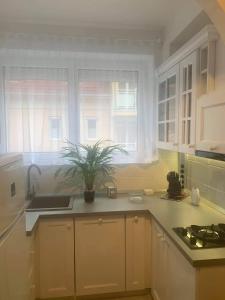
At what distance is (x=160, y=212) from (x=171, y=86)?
1.20 metres

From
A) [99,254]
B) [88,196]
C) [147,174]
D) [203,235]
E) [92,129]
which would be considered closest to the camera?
[203,235]

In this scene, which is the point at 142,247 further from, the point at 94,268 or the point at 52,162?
the point at 52,162

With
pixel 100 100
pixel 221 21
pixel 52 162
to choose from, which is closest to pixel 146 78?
pixel 100 100

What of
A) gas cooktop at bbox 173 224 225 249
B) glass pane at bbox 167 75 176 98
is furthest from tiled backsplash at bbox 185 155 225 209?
glass pane at bbox 167 75 176 98

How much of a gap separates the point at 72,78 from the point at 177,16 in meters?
1.21

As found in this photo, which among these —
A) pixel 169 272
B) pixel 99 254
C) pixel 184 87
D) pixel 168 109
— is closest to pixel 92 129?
pixel 168 109

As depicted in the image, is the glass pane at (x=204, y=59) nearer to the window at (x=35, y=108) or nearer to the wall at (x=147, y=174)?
the wall at (x=147, y=174)

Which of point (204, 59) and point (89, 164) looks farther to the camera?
point (89, 164)

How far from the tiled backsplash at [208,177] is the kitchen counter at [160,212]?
0.38 feet

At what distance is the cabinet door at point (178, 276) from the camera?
1.50 metres

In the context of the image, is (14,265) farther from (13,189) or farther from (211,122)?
(211,122)

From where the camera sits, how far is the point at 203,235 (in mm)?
1647

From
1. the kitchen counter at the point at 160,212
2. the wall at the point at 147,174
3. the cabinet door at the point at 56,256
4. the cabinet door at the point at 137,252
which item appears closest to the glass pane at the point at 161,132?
the wall at the point at 147,174

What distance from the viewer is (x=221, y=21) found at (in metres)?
1.32
